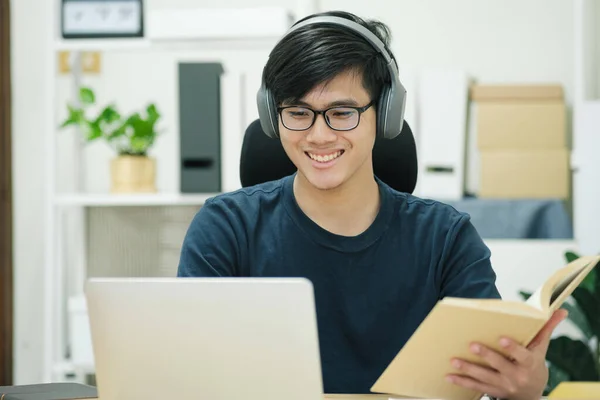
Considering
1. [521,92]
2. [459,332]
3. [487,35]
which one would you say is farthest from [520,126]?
[459,332]

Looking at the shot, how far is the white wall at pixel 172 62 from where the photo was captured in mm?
3021

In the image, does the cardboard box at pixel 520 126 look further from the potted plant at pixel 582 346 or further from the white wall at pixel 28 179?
the white wall at pixel 28 179

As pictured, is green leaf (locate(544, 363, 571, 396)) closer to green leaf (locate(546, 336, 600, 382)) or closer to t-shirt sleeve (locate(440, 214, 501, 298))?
green leaf (locate(546, 336, 600, 382))

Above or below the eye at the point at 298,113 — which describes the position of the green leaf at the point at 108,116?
above

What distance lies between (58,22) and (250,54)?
31.7 inches

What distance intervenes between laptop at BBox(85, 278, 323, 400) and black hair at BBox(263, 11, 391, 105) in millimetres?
452

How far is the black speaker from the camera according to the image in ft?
7.63

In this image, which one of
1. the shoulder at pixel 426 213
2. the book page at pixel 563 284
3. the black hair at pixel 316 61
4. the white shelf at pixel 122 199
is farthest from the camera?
the white shelf at pixel 122 199

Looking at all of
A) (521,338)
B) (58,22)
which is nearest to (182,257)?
(521,338)

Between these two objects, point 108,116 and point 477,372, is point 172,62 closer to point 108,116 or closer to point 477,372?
point 108,116

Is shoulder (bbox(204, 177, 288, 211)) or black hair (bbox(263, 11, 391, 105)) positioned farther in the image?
shoulder (bbox(204, 177, 288, 211))

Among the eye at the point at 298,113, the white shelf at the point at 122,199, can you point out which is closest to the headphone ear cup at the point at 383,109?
the eye at the point at 298,113

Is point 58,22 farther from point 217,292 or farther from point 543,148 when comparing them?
point 217,292

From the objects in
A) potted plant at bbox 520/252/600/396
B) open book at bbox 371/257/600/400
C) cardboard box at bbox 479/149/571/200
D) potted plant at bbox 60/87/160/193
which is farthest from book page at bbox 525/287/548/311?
cardboard box at bbox 479/149/571/200
